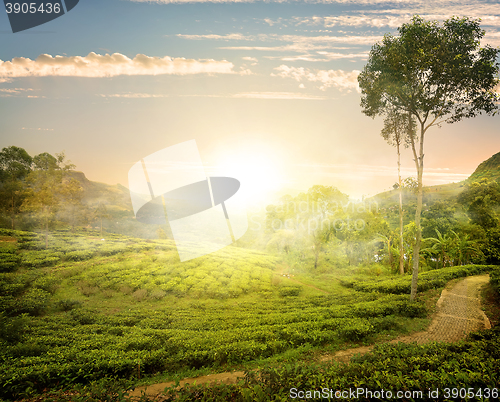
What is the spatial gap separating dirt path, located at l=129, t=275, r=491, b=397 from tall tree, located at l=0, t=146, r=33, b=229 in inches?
1439

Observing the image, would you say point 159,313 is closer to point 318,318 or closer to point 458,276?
point 318,318

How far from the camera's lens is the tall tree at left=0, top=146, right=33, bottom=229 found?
28.6m

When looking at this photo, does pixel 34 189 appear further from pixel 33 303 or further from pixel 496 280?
pixel 496 280

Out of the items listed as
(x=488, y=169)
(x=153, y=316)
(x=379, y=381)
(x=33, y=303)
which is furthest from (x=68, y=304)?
(x=488, y=169)

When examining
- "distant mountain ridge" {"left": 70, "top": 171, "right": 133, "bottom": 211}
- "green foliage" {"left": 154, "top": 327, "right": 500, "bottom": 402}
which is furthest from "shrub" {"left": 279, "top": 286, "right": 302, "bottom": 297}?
"distant mountain ridge" {"left": 70, "top": 171, "right": 133, "bottom": 211}

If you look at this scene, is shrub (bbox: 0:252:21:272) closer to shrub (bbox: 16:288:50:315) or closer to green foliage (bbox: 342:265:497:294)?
shrub (bbox: 16:288:50:315)

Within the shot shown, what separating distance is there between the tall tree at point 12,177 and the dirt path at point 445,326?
36.5 m

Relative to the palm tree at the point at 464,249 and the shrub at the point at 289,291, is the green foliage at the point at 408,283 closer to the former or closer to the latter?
the shrub at the point at 289,291

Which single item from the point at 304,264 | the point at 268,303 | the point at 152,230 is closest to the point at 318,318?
the point at 268,303

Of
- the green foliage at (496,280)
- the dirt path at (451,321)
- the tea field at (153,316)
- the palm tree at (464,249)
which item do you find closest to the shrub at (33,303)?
the tea field at (153,316)

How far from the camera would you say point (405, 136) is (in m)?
19.0

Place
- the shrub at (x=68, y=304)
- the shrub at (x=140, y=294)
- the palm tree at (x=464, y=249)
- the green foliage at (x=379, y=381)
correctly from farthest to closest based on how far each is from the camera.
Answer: the palm tree at (x=464, y=249) < the shrub at (x=140, y=294) < the shrub at (x=68, y=304) < the green foliage at (x=379, y=381)

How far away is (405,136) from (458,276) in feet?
48.5

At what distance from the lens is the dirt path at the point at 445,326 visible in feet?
22.5
